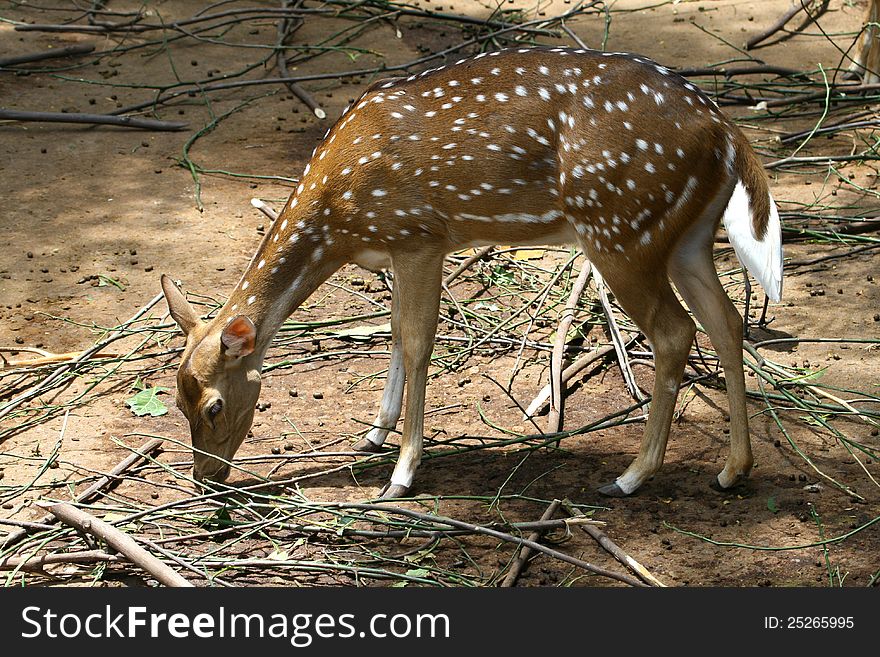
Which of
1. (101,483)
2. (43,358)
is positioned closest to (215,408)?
(101,483)

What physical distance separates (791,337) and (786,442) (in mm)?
1000

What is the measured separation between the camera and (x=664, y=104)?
4.41m

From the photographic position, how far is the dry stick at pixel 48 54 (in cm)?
964

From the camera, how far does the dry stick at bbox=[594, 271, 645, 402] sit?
18.0 feet

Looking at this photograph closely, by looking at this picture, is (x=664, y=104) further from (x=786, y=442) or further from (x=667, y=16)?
(x=667, y=16)

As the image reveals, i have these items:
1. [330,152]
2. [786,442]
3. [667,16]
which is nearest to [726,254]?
[786,442]

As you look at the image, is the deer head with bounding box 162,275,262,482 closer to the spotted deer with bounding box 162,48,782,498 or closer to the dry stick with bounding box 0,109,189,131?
the spotted deer with bounding box 162,48,782,498

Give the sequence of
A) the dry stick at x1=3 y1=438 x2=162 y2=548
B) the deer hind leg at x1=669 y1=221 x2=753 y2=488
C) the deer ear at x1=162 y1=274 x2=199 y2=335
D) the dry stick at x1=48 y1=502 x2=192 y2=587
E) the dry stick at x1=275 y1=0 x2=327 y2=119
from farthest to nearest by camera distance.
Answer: the dry stick at x1=275 y1=0 x2=327 y2=119, the deer ear at x1=162 y1=274 x2=199 y2=335, the deer hind leg at x1=669 y1=221 x2=753 y2=488, the dry stick at x1=3 y1=438 x2=162 y2=548, the dry stick at x1=48 y1=502 x2=192 y2=587

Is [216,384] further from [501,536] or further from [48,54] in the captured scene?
[48,54]

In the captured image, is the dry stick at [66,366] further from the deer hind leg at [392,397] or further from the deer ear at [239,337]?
the deer hind leg at [392,397]

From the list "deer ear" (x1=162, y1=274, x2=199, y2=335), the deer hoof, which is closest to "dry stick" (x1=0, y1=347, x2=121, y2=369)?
"deer ear" (x1=162, y1=274, x2=199, y2=335)

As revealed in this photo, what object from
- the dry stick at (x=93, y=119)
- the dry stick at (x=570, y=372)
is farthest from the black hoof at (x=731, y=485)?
the dry stick at (x=93, y=119)

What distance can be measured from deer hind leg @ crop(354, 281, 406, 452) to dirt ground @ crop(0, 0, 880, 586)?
11 centimetres

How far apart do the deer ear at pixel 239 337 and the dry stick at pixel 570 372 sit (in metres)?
1.50
